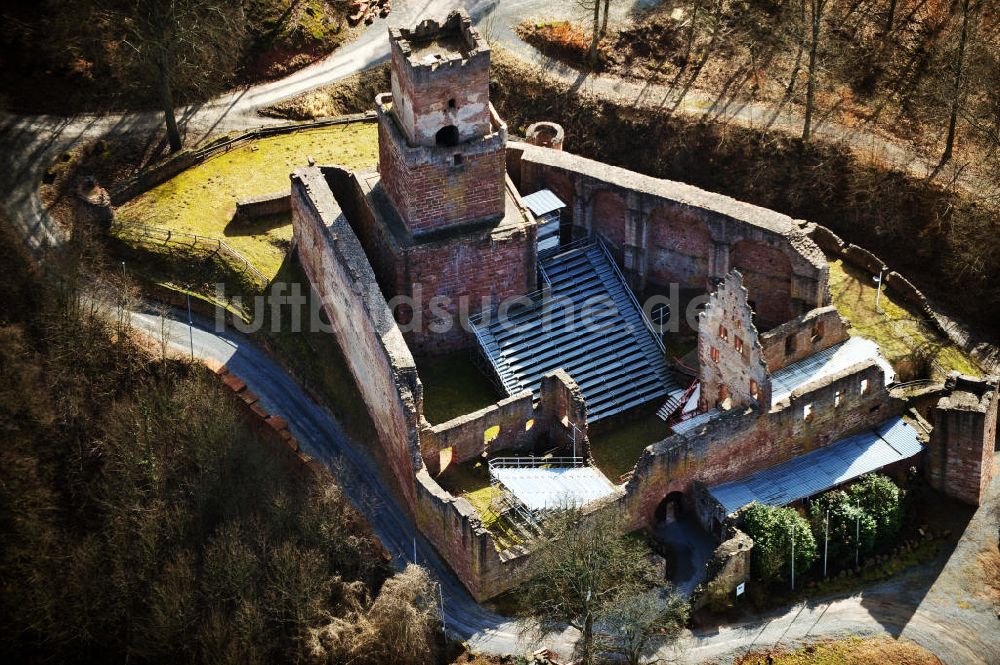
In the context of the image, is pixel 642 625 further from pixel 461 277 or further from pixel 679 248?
pixel 679 248

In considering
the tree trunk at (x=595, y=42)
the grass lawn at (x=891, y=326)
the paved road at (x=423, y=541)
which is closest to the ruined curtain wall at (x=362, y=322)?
the paved road at (x=423, y=541)

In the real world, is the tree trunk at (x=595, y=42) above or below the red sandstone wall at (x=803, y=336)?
above

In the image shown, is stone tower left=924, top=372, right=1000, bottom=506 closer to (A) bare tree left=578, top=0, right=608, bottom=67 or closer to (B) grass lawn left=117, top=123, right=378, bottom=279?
(A) bare tree left=578, top=0, right=608, bottom=67

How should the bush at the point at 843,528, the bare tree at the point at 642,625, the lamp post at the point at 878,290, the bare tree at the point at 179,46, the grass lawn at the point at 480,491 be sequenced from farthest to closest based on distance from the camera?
1. the bare tree at the point at 179,46
2. the lamp post at the point at 878,290
3. the grass lawn at the point at 480,491
4. the bush at the point at 843,528
5. the bare tree at the point at 642,625

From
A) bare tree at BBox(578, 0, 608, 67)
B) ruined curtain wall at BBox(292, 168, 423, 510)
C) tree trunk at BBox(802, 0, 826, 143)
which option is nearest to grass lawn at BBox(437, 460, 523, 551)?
ruined curtain wall at BBox(292, 168, 423, 510)

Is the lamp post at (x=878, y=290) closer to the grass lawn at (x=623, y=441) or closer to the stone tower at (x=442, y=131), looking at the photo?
the grass lawn at (x=623, y=441)

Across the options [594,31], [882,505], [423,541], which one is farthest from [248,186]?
[882,505]

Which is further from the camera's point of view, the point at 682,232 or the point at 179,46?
the point at 179,46
